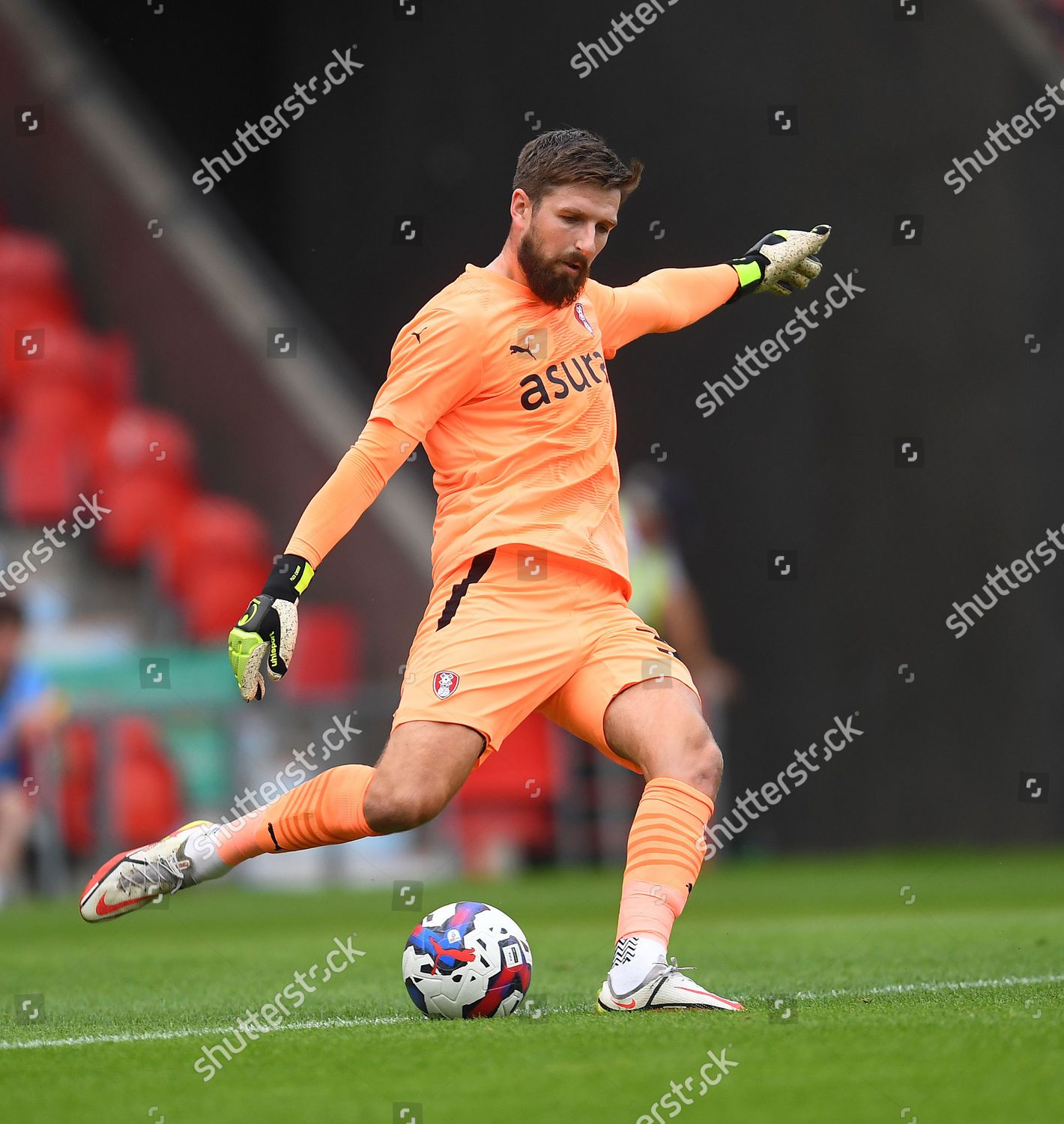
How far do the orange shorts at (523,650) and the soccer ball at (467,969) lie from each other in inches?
18.5

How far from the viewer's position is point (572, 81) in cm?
1244

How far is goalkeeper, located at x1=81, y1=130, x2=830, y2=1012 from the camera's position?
15.5 ft

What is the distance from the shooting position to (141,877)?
5.17m

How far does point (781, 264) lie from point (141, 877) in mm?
2619

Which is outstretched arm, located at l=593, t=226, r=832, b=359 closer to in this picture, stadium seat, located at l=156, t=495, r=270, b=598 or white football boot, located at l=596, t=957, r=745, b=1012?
white football boot, located at l=596, t=957, r=745, b=1012

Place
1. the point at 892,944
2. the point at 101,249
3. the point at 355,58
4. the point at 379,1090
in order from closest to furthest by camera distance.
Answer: the point at 379,1090, the point at 892,944, the point at 355,58, the point at 101,249

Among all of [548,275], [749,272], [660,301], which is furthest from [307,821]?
[749,272]

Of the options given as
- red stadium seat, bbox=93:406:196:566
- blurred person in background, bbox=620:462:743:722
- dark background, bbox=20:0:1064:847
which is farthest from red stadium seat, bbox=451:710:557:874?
red stadium seat, bbox=93:406:196:566

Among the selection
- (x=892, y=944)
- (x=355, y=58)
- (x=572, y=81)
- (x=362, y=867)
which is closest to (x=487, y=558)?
(x=892, y=944)

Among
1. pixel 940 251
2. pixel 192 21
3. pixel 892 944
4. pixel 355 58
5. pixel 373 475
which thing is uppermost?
pixel 192 21

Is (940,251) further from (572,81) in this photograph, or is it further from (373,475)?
(373,475)

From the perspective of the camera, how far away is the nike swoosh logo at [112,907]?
5.20m

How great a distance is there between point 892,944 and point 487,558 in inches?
99.3

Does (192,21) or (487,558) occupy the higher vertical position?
(192,21)
